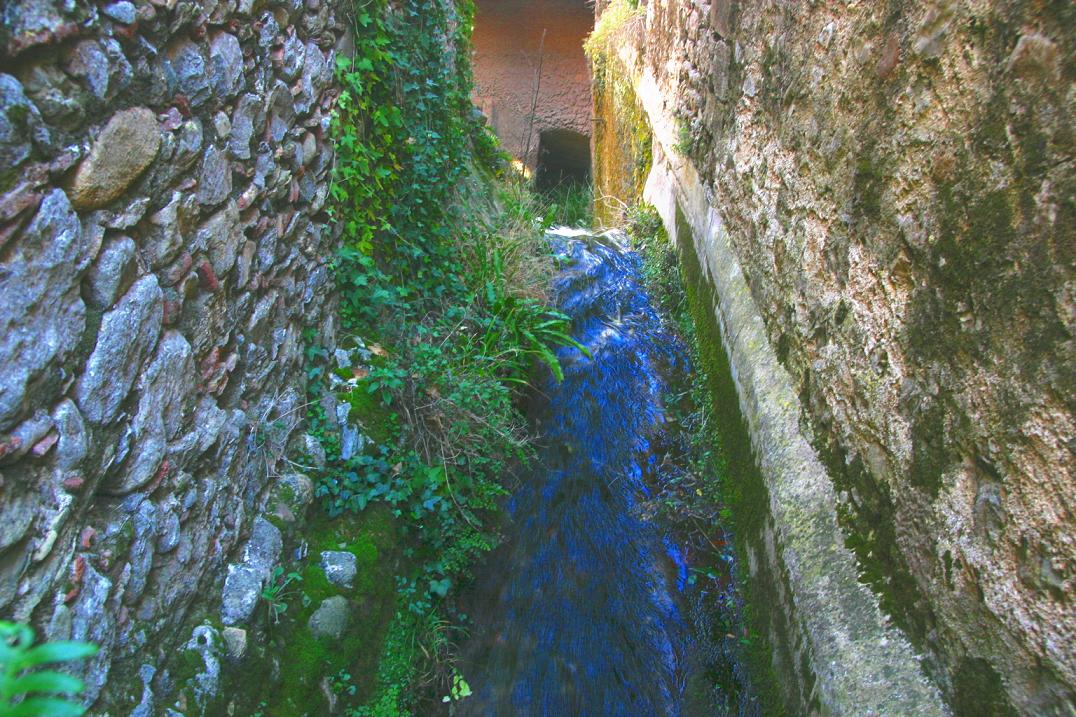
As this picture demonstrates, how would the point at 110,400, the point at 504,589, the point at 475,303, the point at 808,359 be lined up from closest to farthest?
the point at 110,400 < the point at 808,359 < the point at 504,589 < the point at 475,303

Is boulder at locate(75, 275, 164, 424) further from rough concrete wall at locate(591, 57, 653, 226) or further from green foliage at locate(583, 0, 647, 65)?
green foliage at locate(583, 0, 647, 65)

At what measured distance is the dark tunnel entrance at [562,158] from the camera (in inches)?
447

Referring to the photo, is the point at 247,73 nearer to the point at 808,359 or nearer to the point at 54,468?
the point at 54,468

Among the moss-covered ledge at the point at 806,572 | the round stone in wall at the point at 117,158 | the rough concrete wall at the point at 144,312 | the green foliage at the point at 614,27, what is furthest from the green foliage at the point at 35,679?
the green foliage at the point at 614,27

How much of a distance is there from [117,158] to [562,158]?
36.5 ft

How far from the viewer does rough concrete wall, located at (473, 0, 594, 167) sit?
10656 millimetres

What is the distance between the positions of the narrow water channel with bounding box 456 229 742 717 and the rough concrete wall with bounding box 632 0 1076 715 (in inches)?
42.7

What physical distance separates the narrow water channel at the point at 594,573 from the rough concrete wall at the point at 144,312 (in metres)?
1.10

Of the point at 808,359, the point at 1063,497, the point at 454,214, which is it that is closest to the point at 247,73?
the point at 454,214

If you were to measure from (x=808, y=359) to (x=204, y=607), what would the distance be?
2323mm

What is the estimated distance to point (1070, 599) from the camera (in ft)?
4.18

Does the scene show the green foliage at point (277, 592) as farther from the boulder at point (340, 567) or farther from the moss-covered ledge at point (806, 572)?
the moss-covered ledge at point (806, 572)

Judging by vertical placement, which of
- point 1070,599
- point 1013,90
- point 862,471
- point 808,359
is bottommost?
point 1070,599

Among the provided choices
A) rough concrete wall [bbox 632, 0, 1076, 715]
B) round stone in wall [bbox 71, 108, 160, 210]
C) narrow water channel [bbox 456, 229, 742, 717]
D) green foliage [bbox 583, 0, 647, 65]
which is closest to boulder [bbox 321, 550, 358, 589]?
narrow water channel [bbox 456, 229, 742, 717]
